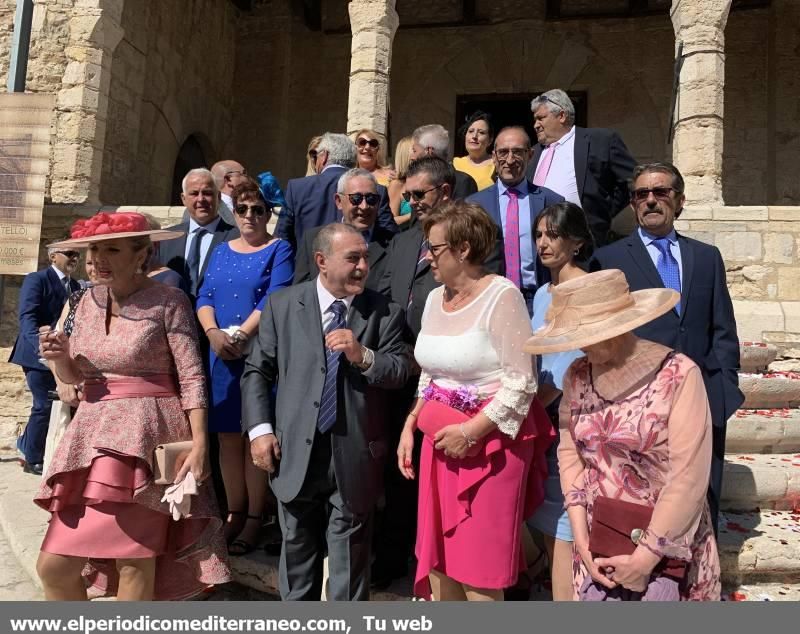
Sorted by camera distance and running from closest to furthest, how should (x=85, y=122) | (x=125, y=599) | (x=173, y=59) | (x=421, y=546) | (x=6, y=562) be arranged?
(x=421, y=546) → (x=125, y=599) → (x=6, y=562) → (x=85, y=122) → (x=173, y=59)

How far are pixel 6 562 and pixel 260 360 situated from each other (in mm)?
2213

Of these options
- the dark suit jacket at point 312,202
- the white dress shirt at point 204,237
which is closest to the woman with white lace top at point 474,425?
the dark suit jacket at point 312,202

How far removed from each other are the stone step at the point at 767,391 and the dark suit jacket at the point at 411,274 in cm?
233

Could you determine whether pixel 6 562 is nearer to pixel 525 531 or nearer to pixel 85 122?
pixel 525 531

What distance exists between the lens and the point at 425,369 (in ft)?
8.14

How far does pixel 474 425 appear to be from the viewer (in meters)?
2.24

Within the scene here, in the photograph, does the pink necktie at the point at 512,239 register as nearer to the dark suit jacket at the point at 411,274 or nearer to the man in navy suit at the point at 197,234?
the dark suit jacket at the point at 411,274

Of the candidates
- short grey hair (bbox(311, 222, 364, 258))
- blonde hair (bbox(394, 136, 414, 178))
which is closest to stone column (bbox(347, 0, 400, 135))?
blonde hair (bbox(394, 136, 414, 178))

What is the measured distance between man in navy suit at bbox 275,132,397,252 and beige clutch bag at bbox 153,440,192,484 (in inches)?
61.9

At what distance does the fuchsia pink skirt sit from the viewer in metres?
2.25

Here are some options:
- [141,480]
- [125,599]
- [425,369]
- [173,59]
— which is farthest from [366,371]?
[173,59]

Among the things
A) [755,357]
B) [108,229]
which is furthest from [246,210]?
[755,357]

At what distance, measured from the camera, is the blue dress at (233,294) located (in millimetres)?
3244

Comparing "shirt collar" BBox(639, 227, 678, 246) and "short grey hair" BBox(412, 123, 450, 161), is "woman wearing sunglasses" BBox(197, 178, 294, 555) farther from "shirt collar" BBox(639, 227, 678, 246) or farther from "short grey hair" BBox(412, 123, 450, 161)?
"shirt collar" BBox(639, 227, 678, 246)
